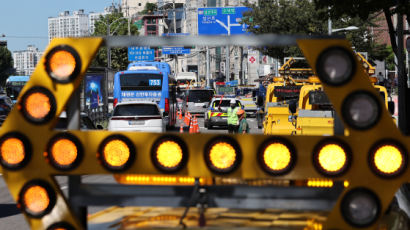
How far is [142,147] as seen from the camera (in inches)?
133

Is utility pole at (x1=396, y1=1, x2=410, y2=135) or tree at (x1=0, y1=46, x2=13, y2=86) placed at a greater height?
tree at (x1=0, y1=46, x2=13, y2=86)

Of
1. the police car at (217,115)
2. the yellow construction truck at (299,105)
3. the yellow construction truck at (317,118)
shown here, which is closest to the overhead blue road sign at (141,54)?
the police car at (217,115)

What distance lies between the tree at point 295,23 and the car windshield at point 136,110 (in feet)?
72.8

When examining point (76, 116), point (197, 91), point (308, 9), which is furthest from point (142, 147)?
point (197, 91)

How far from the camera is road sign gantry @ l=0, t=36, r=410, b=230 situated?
333 cm

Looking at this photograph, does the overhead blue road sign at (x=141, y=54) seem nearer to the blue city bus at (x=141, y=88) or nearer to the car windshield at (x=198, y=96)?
the car windshield at (x=198, y=96)

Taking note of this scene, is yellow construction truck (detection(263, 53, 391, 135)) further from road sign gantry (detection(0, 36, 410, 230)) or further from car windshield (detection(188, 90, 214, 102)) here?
car windshield (detection(188, 90, 214, 102))

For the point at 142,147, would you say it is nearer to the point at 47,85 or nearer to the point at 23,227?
the point at 47,85

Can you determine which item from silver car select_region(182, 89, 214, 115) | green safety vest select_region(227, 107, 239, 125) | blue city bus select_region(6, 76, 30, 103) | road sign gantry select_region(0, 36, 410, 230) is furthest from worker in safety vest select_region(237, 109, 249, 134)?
blue city bus select_region(6, 76, 30, 103)

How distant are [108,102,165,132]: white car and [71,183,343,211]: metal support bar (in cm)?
2040

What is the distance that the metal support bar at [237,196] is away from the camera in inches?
134

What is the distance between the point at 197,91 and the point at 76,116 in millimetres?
50493

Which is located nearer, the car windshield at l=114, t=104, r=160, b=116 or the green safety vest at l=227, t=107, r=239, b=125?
the green safety vest at l=227, t=107, r=239, b=125

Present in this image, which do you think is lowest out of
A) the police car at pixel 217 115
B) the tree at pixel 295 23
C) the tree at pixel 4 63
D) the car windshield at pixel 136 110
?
the police car at pixel 217 115
